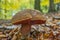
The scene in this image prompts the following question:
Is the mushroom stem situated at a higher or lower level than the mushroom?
lower

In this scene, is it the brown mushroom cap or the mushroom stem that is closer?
the brown mushroom cap

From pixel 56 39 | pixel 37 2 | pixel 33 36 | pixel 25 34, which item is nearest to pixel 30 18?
pixel 25 34

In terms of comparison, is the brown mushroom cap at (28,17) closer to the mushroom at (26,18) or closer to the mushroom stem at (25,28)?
the mushroom at (26,18)

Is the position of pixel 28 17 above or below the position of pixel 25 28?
above

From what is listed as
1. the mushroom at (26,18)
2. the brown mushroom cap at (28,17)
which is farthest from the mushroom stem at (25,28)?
the brown mushroom cap at (28,17)

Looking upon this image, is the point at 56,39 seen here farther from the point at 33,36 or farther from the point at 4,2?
the point at 4,2

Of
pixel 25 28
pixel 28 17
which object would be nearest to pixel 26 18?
pixel 28 17

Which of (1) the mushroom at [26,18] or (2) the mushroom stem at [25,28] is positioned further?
(2) the mushroom stem at [25,28]

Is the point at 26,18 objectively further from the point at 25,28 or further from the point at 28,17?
the point at 25,28

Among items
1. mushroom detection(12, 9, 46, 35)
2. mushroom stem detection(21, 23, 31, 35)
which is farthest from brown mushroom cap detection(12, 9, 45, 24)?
mushroom stem detection(21, 23, 31, 35)

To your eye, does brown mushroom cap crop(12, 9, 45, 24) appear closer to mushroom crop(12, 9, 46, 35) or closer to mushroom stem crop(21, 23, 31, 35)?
mushroom crop(12, 9, 46, 35)

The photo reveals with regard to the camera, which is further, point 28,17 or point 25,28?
point 25,28

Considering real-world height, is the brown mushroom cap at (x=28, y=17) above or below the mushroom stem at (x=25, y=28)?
above
